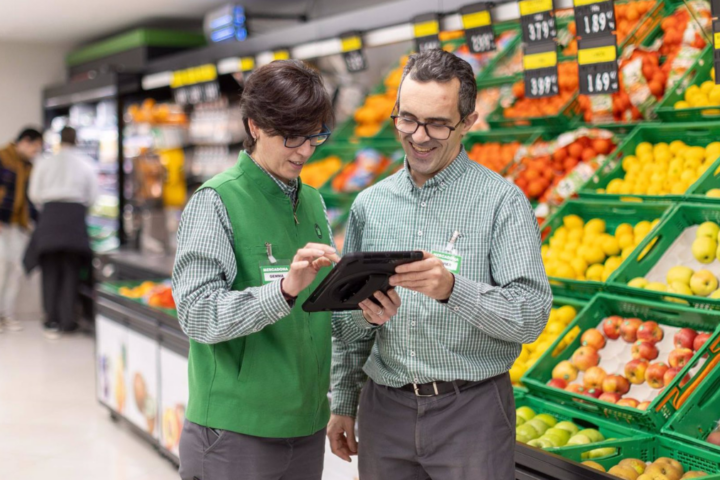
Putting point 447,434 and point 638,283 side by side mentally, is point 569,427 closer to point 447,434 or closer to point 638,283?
point 638,283

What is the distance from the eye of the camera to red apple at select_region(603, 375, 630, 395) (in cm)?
288

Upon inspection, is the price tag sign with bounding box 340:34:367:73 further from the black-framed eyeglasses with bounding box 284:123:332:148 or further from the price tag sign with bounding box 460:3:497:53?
the black-framed eyeglasses with bounding box 284:123:332:148

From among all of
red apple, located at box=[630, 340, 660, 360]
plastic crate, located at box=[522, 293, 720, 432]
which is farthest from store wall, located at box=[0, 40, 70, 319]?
red apple, located at box=[630, 340, 660, 360]

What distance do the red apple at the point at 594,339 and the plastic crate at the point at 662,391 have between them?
0.12 ft

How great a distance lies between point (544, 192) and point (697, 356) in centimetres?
162

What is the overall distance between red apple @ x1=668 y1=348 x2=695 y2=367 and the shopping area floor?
1264 mm

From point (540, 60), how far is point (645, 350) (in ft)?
4.92

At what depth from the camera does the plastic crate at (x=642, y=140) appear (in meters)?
3.44

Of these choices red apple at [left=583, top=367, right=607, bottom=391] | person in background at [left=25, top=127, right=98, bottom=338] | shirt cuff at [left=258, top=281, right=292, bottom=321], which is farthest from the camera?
person in background at [left=25, top=127, right=98, bottom=338]

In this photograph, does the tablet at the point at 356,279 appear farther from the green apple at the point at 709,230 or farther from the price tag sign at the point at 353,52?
the price tag sign at the point at 353,52

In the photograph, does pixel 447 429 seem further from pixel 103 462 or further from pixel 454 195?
pixel 103 462

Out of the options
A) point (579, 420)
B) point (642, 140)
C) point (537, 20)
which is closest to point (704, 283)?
point (579, 420)

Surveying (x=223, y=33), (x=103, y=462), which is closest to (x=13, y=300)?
(x=223, y=33)

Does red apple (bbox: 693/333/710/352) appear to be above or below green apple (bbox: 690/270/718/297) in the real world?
below
